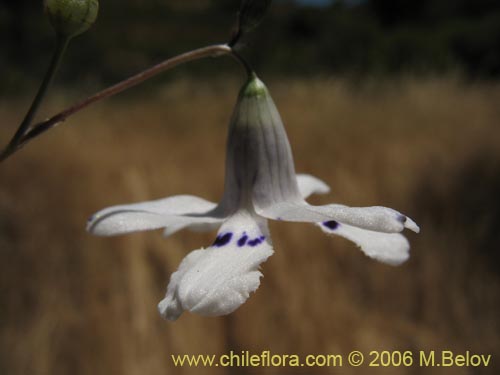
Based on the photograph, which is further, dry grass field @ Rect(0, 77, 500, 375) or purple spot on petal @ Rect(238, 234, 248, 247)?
dry grass field @ Rect(0, 77, 500, 375)

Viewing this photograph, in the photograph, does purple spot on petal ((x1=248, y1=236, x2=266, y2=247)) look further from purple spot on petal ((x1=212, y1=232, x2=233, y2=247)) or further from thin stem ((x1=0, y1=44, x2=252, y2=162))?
thin stem ((x1=0, y1=44, x2=252, y2=162))

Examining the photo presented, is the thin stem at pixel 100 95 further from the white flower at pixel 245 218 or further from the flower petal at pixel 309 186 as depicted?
the flower petal at pixel 309 186

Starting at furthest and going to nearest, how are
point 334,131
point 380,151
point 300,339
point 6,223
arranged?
1. point 334,131
2. point 380,151
3. point 6,223
4. point 300,339

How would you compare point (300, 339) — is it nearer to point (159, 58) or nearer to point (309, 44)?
point (309, 44)

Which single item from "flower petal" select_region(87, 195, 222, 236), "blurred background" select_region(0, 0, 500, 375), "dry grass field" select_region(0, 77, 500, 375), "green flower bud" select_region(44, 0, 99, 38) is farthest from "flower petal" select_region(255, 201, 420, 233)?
"dry grass field" select_region(0, 77, 500, 375)

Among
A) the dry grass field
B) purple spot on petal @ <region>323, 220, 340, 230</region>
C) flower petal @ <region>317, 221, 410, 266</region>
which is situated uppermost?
purple spot on petal @ <region>323, 220, 340, 230</region>

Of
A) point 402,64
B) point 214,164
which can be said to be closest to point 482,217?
point 214,164
